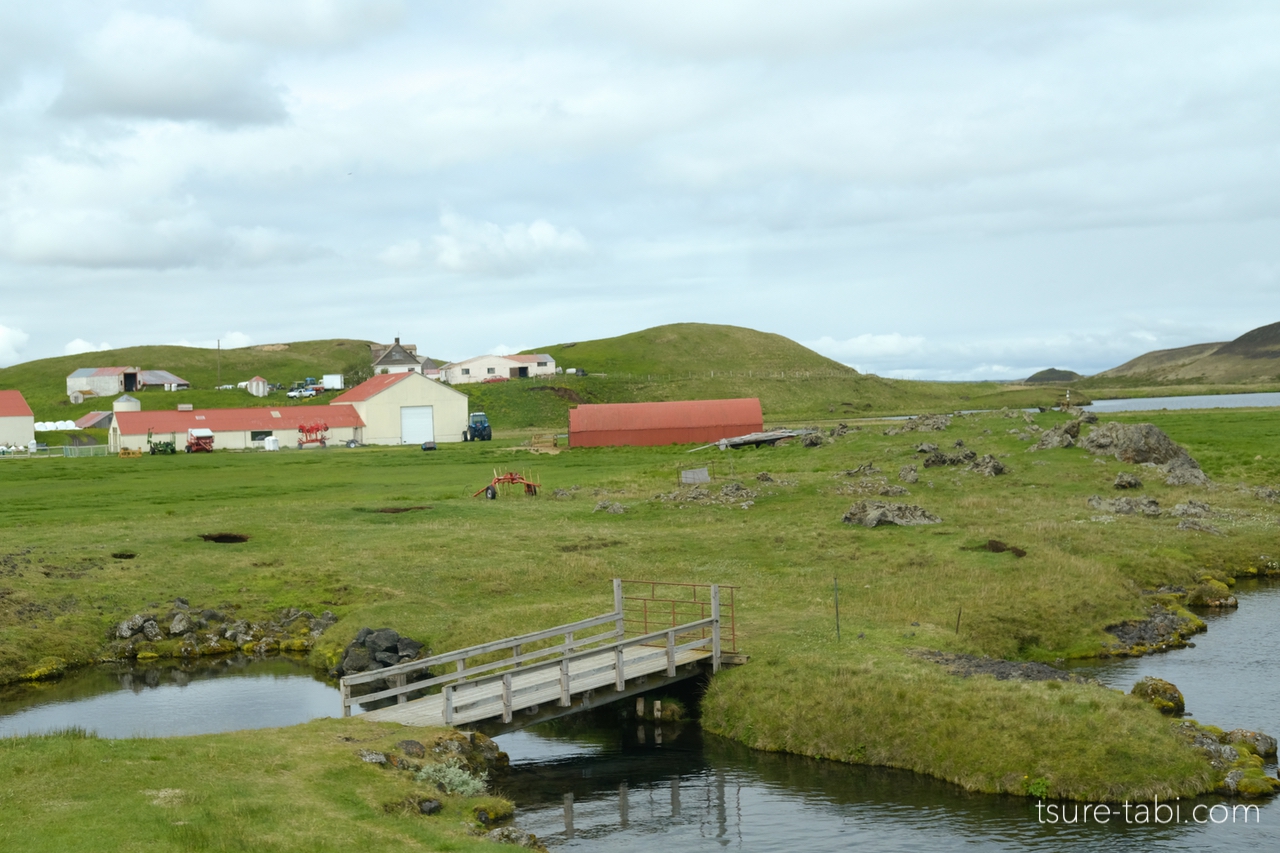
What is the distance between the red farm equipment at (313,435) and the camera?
139625mm

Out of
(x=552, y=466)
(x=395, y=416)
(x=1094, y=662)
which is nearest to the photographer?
(x=1094, y=662)

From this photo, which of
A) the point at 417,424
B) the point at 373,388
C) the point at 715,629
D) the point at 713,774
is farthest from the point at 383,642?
the point at 373,388

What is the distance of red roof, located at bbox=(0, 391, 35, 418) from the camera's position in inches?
5674

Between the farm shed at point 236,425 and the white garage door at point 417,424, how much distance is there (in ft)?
18.3

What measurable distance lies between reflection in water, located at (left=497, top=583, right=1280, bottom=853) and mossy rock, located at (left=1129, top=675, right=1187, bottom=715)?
28.1 inches

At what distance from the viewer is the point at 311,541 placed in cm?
5869

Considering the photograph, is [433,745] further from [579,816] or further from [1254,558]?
[1254,558]

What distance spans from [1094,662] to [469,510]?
39239 mm

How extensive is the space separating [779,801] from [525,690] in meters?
7.80

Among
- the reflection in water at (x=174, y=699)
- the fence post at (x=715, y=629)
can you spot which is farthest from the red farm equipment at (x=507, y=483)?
the fence post at (x=715, y=629)

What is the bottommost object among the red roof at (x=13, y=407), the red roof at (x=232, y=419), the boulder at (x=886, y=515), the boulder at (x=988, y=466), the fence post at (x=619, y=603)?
the fence post at (x=619, y=603)

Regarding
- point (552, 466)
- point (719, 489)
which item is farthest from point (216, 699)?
point (552, 466)

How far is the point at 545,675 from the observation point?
32.8 m

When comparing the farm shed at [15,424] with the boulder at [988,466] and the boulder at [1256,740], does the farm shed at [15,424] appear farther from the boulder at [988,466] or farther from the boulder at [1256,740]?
the boulder at [1256,740]
